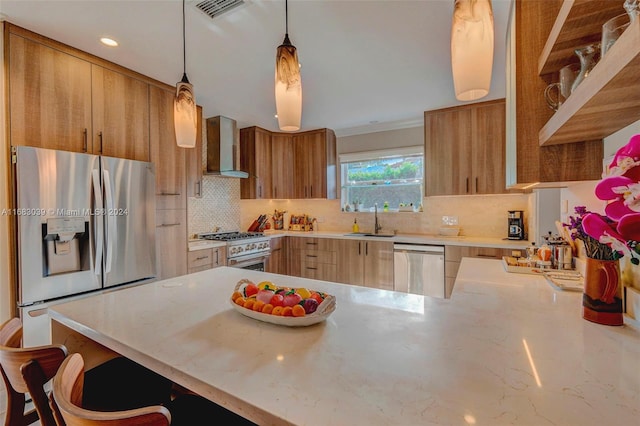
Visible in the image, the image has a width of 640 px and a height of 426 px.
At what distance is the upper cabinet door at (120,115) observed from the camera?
229 cm

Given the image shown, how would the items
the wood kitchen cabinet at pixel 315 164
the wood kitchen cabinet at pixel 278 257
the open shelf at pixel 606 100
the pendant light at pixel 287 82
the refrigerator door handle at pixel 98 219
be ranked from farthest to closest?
the wood kitchen cabinet at pixel 315 164 < the wood kitchen cabinet at pixel 278 257 < the refrigerator door handle at pixel 98 219 < the pendant light at pixel 287 82 < the open shelf at pixel 606 100

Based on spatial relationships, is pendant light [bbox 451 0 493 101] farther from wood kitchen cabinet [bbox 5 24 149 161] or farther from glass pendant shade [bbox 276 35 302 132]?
wood kitchen cabinet [bbox 5 24 149 161]

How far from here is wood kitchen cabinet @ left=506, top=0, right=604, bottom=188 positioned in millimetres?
1322

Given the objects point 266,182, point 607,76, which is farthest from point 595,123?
point 266,182

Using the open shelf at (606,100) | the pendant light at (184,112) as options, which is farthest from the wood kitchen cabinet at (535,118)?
the pendant light at (184,112)

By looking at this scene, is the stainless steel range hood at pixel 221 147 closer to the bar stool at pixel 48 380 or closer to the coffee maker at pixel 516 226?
the bar stool at pixel 48 380

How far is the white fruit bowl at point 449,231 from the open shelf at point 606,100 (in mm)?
A: 2595

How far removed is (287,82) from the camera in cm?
118

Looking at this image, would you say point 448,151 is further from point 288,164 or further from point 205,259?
point 205,259

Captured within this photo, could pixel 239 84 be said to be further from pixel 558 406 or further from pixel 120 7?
pixel 558 406

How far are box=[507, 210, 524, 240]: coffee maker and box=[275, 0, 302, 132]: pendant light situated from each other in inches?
123

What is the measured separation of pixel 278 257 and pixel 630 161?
3.90 metres

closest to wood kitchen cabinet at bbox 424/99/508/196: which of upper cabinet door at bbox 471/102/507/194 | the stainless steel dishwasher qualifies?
upper cabinet door at bbox 471/102/507/194

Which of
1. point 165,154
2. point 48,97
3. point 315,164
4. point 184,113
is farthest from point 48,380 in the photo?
point 315,164
